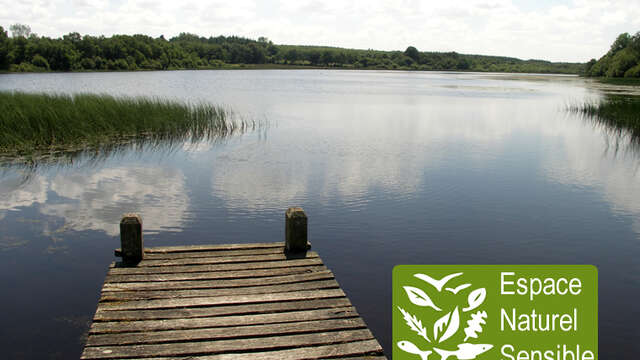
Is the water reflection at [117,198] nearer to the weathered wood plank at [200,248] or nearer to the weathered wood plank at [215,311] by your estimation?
the weathered wood plank at [200,248]

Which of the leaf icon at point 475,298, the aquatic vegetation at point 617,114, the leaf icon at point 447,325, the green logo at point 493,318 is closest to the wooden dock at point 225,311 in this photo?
the green logo at point 493,318

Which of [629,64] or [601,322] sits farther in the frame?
[629,64]

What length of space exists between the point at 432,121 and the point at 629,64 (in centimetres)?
7621

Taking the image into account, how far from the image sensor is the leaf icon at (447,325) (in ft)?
19.7

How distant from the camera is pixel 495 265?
948 cm

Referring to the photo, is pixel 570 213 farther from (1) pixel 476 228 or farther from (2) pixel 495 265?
(2) pixel 495 265

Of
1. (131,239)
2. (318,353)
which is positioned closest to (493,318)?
(318,353)

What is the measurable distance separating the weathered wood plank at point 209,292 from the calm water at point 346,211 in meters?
1.16

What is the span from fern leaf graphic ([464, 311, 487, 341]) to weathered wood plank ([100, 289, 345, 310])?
157cm

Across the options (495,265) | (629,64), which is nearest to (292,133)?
(495,265)

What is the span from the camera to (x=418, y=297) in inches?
250

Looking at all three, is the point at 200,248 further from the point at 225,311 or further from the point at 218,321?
the point at 218,321

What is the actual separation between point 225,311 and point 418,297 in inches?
93.4

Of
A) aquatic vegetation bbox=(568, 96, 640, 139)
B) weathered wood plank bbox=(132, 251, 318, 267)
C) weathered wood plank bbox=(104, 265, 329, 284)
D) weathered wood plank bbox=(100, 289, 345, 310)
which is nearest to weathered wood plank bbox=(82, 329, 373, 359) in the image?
weathered wood plank bbox=(100, 289, 345, 310)
